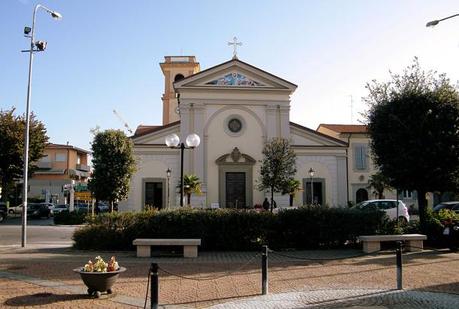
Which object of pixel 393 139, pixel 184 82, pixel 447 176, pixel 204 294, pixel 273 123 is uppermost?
pixel 184 82

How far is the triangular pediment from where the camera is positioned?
35656mm

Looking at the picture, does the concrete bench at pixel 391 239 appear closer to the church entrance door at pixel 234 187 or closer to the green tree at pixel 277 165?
the green tree at pixel 277 165

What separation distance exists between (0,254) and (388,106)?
14.4 m

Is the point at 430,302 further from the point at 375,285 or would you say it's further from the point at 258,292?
the point at 258,292

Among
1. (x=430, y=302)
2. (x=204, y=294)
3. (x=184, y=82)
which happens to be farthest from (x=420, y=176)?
(x=184, y=82)

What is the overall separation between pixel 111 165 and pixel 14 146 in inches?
778

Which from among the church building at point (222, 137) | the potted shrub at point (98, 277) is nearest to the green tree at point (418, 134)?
the potted shrub at point (98, 277)

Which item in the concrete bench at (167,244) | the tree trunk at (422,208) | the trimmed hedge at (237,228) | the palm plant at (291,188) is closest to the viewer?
the concrete bench at (167,244)

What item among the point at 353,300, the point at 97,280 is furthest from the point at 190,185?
the point at 353,300

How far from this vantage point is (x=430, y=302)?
8688 mm

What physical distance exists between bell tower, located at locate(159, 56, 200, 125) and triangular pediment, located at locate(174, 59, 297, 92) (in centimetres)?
1678

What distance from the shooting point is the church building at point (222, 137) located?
35.5 m

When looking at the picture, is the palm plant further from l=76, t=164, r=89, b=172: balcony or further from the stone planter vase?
l=76, t=164, r=89, b=172: balcony

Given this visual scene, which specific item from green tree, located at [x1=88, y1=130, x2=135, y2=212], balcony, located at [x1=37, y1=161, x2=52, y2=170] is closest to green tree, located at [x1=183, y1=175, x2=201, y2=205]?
green tree, located at [x1=88, y1=130, x2=135, y2=212]
